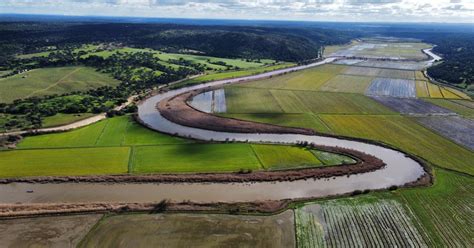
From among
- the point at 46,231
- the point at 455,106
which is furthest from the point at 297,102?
the point at 46,231

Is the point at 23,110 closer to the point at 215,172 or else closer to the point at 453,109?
the point at 215,172

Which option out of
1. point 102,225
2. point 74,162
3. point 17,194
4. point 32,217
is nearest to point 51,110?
point 74,162

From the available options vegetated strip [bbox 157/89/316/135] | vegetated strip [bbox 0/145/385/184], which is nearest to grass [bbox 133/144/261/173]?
vegetated strip [bbox 0/145/385/184]

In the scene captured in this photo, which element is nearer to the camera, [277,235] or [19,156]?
[277,235]

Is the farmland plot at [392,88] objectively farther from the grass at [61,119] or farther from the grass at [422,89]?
the grass at [61,119]

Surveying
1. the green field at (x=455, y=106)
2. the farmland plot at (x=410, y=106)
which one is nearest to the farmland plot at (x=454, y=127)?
the farmland plot at (x=410, y=106)

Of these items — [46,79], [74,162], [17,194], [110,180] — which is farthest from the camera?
[46,79]

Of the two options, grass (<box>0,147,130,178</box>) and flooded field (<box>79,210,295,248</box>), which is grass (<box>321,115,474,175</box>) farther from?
grass (<box>0,147,130,178</box>)
